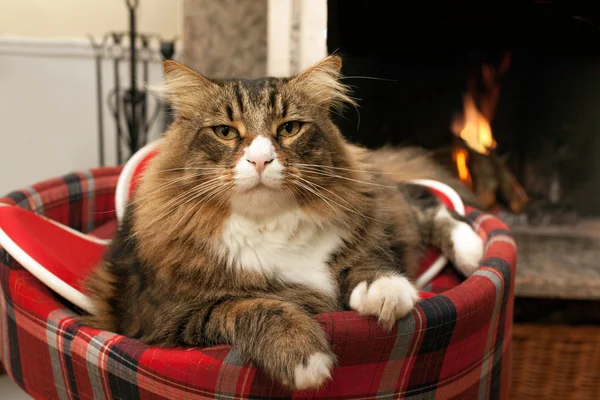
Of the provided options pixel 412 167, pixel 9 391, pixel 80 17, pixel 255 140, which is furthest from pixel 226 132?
pixel 80 17

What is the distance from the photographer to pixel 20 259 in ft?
3.64

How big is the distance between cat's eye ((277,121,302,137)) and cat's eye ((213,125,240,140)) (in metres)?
0.08

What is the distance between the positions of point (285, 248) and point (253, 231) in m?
0.07

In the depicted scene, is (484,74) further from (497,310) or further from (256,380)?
(256,380)

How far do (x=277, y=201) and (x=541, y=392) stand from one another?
128 cm

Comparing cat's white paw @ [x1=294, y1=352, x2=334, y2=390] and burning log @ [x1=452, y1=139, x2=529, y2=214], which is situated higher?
burning log @ [x1=452, y1=139, x2=529, y2=214]

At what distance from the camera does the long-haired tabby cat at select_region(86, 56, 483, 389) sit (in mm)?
875

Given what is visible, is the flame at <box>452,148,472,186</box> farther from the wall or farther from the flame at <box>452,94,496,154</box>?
the wall

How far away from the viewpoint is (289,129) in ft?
3.26

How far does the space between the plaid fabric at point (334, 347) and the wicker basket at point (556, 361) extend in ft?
2.19

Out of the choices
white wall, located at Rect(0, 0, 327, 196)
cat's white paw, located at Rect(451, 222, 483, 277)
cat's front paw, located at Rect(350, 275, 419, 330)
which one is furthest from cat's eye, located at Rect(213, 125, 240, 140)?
white wall, located at Rect(0, 0, 327, 196)

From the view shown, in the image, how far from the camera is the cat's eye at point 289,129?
982mm

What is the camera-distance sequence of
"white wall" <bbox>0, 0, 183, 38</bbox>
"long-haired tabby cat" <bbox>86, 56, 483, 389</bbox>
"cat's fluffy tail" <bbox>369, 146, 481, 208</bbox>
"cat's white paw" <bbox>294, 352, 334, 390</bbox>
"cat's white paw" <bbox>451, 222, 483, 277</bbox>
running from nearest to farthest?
1. "cat's white paw" <bbox>294, 352, 334, 390</bbox>
2. "long-haired tabby cat" <bbox>86, 56, 483, 389</bbox>
3. "cat's white paw" <bbox>451, 222, 483, 277</bbox>
4. "cat's fluffy tail" <bbox>369, 146, 481, 208</bbox>
5. "white wall" <bbox>0, 0, 183, 38</bbox>

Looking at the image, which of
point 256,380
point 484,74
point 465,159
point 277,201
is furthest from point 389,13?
point 256,380
